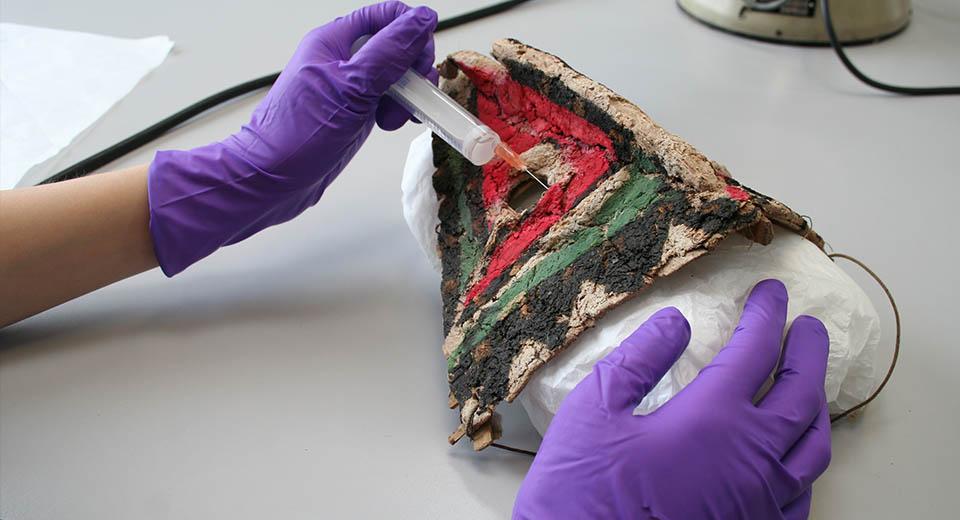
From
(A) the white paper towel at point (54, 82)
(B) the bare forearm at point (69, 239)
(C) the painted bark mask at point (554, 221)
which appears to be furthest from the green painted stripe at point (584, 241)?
(A) the white paper towel at point (54, 82)

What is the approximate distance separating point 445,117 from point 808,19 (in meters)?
0.97

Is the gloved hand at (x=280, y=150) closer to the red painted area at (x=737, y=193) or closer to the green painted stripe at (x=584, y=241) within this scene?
the green painted stripe at (x=584, y=241)

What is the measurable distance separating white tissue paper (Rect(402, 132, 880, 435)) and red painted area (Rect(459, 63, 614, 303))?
0.15 metres

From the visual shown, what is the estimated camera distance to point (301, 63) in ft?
3.50

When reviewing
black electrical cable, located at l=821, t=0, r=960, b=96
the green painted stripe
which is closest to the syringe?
the green painted stripe

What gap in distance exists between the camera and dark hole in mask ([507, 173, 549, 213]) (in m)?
1.00

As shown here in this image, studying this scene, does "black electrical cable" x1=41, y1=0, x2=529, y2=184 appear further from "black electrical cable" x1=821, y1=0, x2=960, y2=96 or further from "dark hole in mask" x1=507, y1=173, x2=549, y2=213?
"black electrical cable" x1=821, y1=0, x2=960, y2=96

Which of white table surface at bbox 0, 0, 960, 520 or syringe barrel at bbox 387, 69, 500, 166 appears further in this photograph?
syringe barrel at bbox 387, 69, 500, 166

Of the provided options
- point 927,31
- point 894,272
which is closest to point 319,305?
point 894,272

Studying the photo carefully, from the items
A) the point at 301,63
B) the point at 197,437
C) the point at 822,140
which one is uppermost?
the point at 301,63

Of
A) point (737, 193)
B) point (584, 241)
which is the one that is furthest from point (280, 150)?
point (737, 193)

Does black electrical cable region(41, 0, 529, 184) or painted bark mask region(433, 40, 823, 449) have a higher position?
painted bark mask region(433, 40, 823, 449)

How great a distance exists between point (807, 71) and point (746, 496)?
3.66 ft

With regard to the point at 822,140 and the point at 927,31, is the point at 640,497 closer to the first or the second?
the point at 822,140
